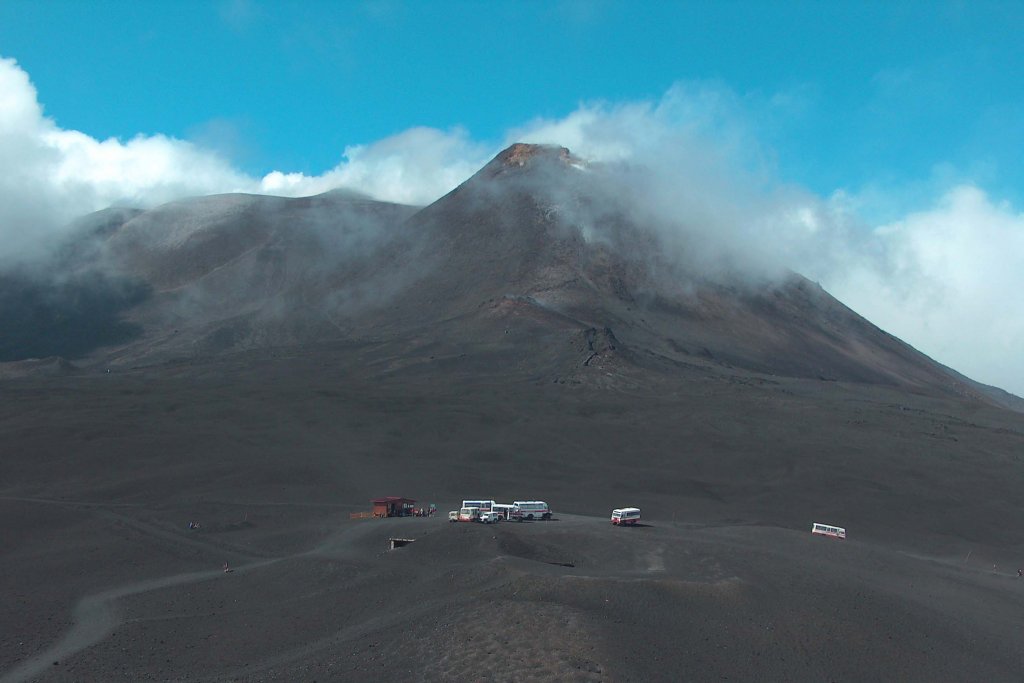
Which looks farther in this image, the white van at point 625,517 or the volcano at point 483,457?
the white van at point 625,517

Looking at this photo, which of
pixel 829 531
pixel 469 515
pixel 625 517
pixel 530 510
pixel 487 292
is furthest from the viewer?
pixel 487 292

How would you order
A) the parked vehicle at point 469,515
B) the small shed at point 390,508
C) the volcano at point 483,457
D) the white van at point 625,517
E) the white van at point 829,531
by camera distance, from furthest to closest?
the white van at point 829,531
the small shed at point 390,508
the white van at point 625,517
the parked vehicle at point 469,515
the volcano at point 483,457

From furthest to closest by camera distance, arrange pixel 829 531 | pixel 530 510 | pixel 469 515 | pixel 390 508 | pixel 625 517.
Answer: pixel 829 531
pixel 390 508
pixel 530 510
pixel 625 517
pixel 469 515

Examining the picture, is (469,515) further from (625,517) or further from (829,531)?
(829,531)

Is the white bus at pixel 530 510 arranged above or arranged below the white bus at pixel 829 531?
above

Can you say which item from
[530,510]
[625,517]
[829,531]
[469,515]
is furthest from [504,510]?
[829,531]

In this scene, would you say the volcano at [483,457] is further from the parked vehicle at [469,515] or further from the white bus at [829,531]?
the white bus at [829,531]

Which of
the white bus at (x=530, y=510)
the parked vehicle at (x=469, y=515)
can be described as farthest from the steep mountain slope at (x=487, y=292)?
the parked vehicle at (x=469, y=515)

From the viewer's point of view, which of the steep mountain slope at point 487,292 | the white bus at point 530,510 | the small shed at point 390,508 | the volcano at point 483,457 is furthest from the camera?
the steep mountain slope at point 487,292
